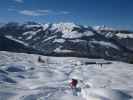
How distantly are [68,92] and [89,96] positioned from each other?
2.28 m

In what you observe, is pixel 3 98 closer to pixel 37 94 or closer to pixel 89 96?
pixel 37 94

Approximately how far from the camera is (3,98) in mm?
14078

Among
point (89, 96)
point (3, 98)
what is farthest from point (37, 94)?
point (89, 96)

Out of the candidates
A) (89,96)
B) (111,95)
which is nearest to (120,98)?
(111,95)

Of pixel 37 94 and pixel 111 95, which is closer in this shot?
pixel 111 95

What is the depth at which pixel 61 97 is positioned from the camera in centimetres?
1414

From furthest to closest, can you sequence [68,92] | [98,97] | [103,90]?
[68,92], [103,90], [98,97]

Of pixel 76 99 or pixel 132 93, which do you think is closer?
pixel 76 99

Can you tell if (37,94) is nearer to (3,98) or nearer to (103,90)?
(3,98)

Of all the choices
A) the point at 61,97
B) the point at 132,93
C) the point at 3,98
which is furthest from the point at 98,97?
the point at 3,98

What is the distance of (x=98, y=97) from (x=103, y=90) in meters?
1.01

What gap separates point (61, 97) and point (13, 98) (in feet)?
8.14

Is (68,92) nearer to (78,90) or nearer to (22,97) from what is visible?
(78,90)

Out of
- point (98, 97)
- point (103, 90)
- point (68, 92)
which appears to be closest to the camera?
point (98, 97)
